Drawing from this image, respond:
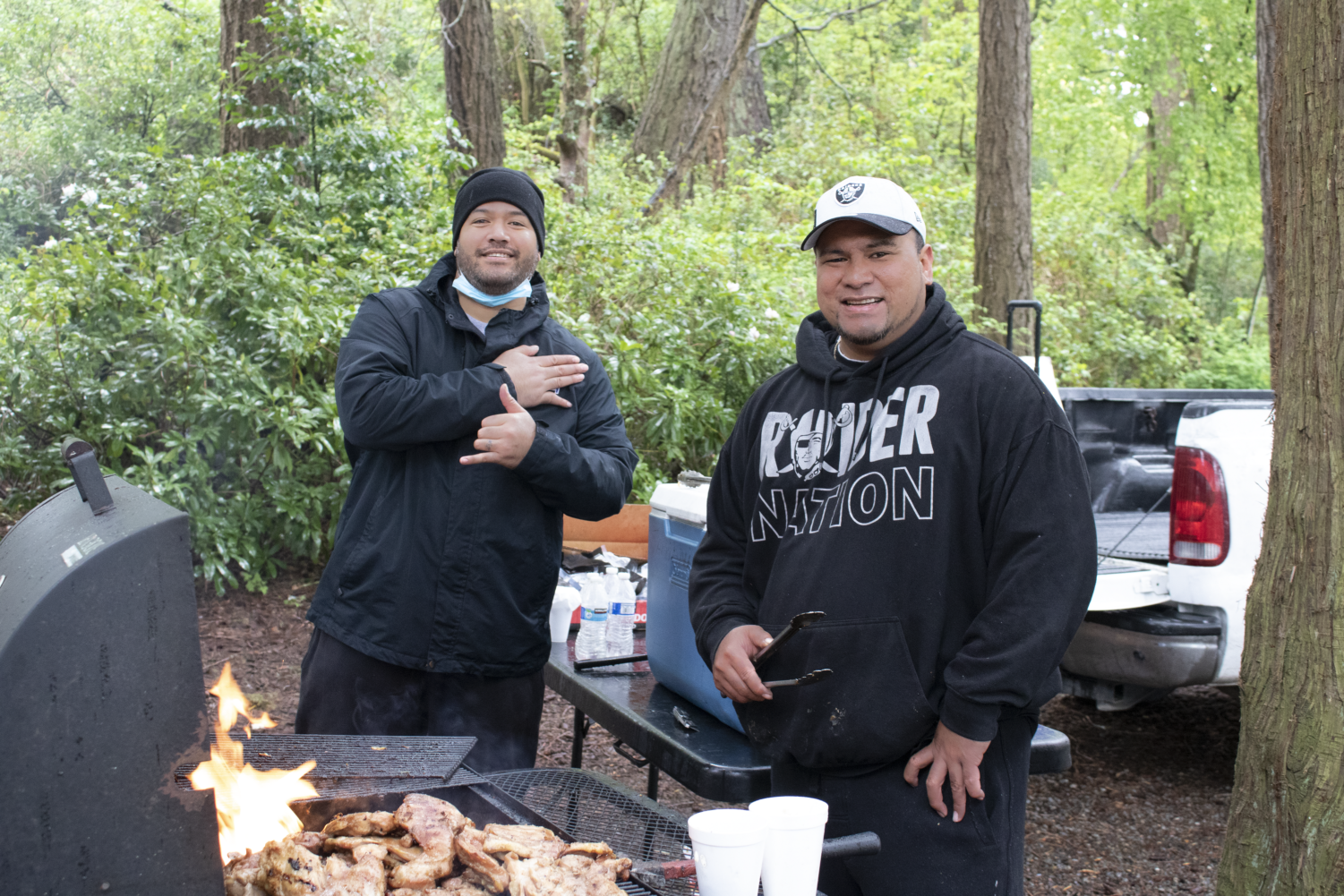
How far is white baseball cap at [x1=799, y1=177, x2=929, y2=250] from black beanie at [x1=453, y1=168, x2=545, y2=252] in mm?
1144

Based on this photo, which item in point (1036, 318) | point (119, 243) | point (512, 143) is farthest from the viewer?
point (512, 143)

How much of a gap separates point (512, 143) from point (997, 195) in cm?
674

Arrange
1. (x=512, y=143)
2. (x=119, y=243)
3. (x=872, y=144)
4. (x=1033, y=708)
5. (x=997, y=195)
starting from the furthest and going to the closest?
1. (x=872, y=144)
2. (x=512, y=143)
3. (x=997, y=195)
4. (x=119, y=243)
5. (x=1033, y=708)

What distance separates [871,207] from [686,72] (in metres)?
13.6

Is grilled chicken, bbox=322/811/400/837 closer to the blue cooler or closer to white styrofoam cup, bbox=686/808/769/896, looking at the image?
white styrofoam cup, bbox=686/808/769/896

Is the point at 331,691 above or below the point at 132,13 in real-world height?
below

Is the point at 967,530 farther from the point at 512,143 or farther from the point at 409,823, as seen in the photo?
Answer: the point at 512,143

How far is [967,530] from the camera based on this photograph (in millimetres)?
2225

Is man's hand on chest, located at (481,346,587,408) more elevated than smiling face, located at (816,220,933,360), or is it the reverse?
smiling face, located at (816,220,933,360)

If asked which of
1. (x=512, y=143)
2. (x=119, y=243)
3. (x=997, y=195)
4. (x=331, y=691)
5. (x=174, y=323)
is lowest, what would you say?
(x=331, y=691)

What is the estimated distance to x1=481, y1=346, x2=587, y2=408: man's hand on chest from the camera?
302 centimetres

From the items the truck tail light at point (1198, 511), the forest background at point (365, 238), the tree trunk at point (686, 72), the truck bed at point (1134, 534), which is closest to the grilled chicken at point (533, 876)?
the truck tail light at point (1198, 511)

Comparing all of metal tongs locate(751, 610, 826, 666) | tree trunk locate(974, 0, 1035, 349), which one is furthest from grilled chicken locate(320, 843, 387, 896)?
tree trunk locate(974, 0, 1035, 349)

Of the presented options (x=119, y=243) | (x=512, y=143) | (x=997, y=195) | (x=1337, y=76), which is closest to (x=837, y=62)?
(x=512, y=143)
